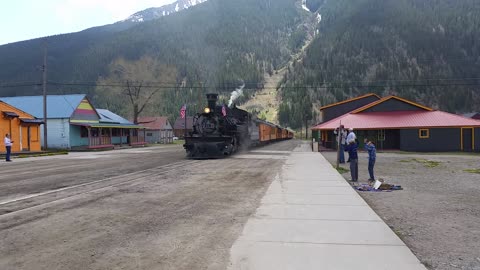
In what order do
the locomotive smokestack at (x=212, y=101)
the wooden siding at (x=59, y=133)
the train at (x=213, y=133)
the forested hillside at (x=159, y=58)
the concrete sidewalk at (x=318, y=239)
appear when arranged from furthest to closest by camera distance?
the forested hillside at (x=159, y=58) → the wooden siding at (x=59, y=133) → the locomotive smokestack at (x=212, y=101) → the train at (x=213, y=133) → the concrete sidewalk at (x=318, y=239)

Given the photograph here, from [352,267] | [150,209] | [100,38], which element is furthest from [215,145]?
[100,38]

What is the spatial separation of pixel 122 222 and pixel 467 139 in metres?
35.0

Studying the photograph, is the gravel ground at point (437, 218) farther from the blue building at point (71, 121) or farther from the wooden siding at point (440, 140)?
the blue building at point (71, 121)

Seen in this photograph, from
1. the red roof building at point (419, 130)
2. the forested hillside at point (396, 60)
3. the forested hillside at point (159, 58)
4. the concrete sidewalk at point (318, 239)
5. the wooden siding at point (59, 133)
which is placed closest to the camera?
the concrete sidewalk at point (318, 239)

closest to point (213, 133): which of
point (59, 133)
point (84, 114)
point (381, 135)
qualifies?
point (381, 135)

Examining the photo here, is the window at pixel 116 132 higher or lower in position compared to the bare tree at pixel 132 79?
lower

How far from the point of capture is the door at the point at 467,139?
3319 cm

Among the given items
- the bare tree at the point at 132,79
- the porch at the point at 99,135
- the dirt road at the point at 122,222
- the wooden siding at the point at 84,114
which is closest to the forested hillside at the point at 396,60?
the bare tree at the point at 132,79

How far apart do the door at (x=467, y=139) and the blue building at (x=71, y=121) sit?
3663cm

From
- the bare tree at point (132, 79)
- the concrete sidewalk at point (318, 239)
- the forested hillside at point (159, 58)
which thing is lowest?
the concrete sidewalk at point (318, 239)

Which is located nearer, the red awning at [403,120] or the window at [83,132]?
the red awning at [403,120]

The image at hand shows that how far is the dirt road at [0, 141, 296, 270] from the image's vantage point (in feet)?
15.6

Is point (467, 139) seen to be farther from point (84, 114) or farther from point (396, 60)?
point (396, 60)

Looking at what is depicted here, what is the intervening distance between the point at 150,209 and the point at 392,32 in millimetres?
157618
